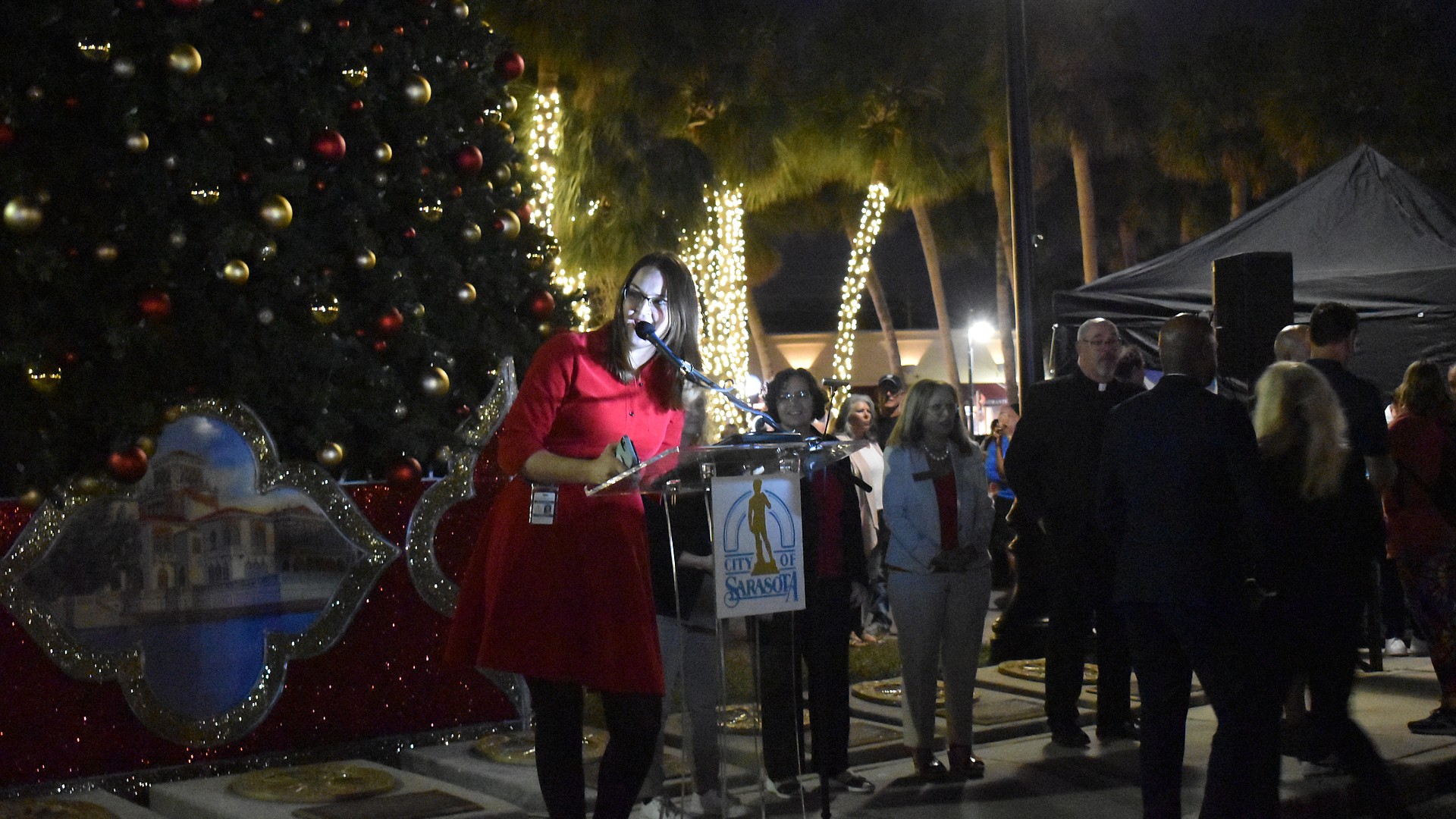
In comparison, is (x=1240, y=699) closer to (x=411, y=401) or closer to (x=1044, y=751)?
(x=1044, y=751)

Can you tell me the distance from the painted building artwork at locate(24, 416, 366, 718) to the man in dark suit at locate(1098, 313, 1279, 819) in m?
4.04

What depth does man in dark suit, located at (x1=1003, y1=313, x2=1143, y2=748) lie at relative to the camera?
25.2 feet

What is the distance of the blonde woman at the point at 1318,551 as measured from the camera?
5859 millimetres

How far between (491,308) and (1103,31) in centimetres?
2366

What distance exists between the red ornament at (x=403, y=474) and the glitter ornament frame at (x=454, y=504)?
0.13 meters

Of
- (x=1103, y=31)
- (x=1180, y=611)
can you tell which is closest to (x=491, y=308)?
(x=1180, y=611)

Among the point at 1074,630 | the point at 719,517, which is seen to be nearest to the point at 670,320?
the point at 719,517

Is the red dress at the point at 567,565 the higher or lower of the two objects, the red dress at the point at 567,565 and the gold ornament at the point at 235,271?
the lower

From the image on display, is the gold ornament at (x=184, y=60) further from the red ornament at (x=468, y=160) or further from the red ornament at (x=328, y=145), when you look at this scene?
the red ornament at (x=468, y=160)

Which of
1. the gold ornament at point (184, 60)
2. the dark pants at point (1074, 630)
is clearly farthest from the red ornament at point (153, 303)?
the dark pants at point (1074, 630)

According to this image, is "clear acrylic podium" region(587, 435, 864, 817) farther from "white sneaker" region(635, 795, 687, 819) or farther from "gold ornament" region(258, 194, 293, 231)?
"gold ornament" region(258, 194, 293, 231)

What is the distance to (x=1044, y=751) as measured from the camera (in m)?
7.54

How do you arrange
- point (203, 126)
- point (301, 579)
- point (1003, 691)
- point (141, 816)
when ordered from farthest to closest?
point (1003, 691) < point (301, 579) < point (203, 126) < point (141, 816)

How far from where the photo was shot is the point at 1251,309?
906 cm
